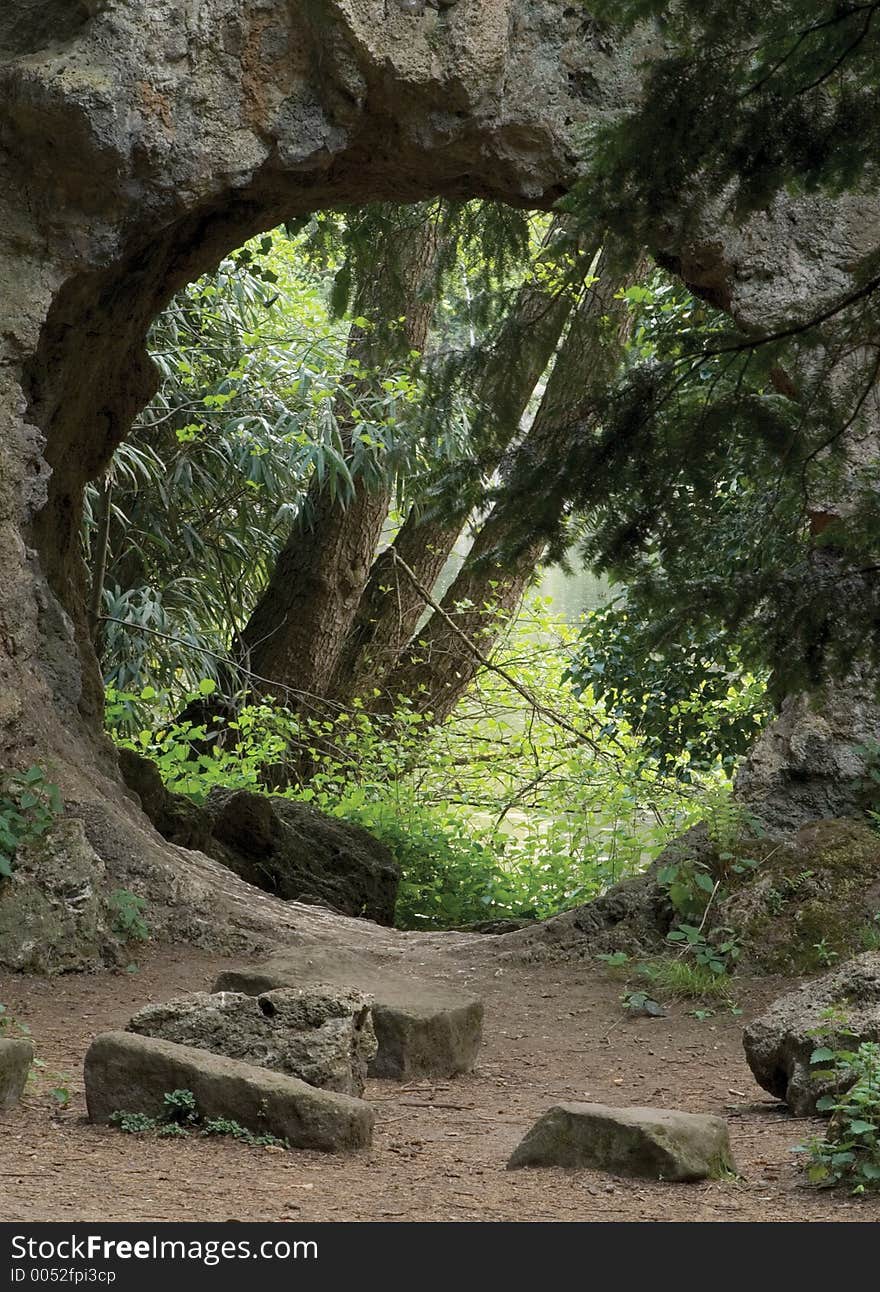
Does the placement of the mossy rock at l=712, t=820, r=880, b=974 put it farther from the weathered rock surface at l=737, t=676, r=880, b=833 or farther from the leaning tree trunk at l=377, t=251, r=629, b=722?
the leaning tree trunk at l=377, t=251, r=629, b=722

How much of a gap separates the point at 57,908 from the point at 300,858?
9.59ft

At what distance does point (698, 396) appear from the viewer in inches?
181

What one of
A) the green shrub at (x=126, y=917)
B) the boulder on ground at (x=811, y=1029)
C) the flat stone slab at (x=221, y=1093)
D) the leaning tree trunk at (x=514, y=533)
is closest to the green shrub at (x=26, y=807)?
the green shrub at (x=126, y=917)

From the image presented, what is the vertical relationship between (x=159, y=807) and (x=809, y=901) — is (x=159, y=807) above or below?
above

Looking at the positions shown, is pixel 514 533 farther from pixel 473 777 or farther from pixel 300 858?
pixel 473 777

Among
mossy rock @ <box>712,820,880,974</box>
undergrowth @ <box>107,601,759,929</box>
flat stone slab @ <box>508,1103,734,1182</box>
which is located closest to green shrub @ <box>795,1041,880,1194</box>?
flat stone slab @ <box>508,1103,734,1182</box>

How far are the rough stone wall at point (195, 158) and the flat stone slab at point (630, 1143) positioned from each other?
Result: 3.93 m

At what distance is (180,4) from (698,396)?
156 inches

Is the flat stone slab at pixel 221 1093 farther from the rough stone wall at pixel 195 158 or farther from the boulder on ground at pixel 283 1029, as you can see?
the rough stone wall at pixel 195 158

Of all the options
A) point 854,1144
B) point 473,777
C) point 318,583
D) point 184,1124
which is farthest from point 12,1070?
point 473,777

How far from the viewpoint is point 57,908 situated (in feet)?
21.7

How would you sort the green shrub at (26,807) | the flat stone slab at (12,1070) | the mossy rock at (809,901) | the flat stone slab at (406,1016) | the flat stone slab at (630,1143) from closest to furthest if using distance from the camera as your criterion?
the flat stone slab at (630,1143) < the flat stone slab at (12,1070) < the flat stone slab at (406,1016) < the green shrub at (26,807) < the mossy rock at (809,901)

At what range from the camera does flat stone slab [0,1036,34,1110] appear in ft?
13.2

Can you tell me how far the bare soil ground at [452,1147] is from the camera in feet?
10.6
